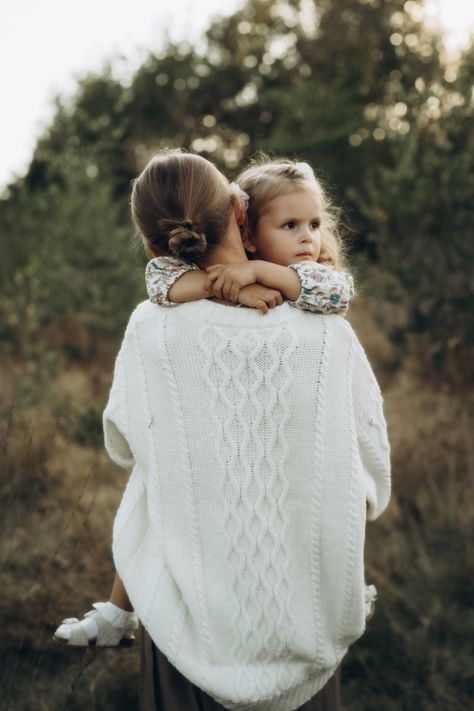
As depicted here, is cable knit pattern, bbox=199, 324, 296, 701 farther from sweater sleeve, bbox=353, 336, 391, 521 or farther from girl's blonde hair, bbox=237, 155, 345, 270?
girl's blonde hair, bbox=237, 155, 345, 270

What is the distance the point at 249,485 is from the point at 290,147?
1423 cm

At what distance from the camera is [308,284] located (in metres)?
1.80

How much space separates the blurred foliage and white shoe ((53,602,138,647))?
2.26m

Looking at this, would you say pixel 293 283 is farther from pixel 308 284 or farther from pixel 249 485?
pixel 249 485

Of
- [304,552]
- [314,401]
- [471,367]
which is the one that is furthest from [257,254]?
[471,367]

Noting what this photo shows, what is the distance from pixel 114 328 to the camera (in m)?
7.85

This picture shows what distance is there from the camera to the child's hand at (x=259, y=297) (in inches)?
70.1

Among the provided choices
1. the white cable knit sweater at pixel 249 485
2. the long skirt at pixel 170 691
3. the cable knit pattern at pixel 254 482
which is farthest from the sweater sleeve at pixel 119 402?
the long skirt at pixel 170 691

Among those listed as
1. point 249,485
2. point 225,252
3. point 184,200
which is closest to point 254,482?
point 249,485

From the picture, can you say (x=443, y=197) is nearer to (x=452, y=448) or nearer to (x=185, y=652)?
(x=452, y=448)

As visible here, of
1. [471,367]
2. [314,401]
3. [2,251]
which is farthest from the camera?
[2,251]

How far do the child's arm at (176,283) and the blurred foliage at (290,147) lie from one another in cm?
193

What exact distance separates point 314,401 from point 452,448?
3.29m

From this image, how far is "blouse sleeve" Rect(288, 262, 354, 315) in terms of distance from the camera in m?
1.80
